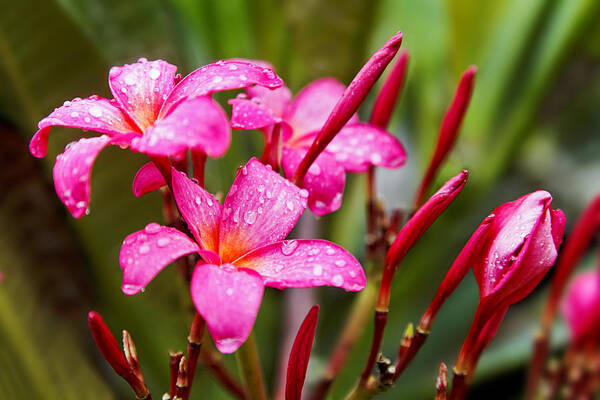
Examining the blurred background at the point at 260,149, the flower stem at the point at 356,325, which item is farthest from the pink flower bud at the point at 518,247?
the blurred background at the point at 260,149

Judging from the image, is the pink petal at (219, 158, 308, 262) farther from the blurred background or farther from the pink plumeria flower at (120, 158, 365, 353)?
the blurred background

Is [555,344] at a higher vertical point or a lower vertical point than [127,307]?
lower

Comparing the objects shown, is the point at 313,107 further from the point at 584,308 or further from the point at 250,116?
the point at 584,308

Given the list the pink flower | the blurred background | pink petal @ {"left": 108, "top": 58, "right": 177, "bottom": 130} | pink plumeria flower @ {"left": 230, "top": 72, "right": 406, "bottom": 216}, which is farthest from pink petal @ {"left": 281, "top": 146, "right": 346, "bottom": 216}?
the pink flower

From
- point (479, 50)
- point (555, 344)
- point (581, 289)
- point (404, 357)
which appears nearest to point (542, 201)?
point (404, 357)

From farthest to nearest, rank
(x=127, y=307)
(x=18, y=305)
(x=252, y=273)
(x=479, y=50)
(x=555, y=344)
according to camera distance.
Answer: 1. (x=479, y=50)
2. (x=555, y=344)
3. (x=127, y=307)
4. (x=18, y=305)
5. (x=252, y=273)

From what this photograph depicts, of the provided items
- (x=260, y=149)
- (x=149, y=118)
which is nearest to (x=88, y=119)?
(x=149, y=118)

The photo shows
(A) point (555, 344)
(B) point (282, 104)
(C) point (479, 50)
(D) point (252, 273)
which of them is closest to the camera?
(D) point (252, 273)

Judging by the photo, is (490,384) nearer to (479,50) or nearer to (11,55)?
(479,50)
